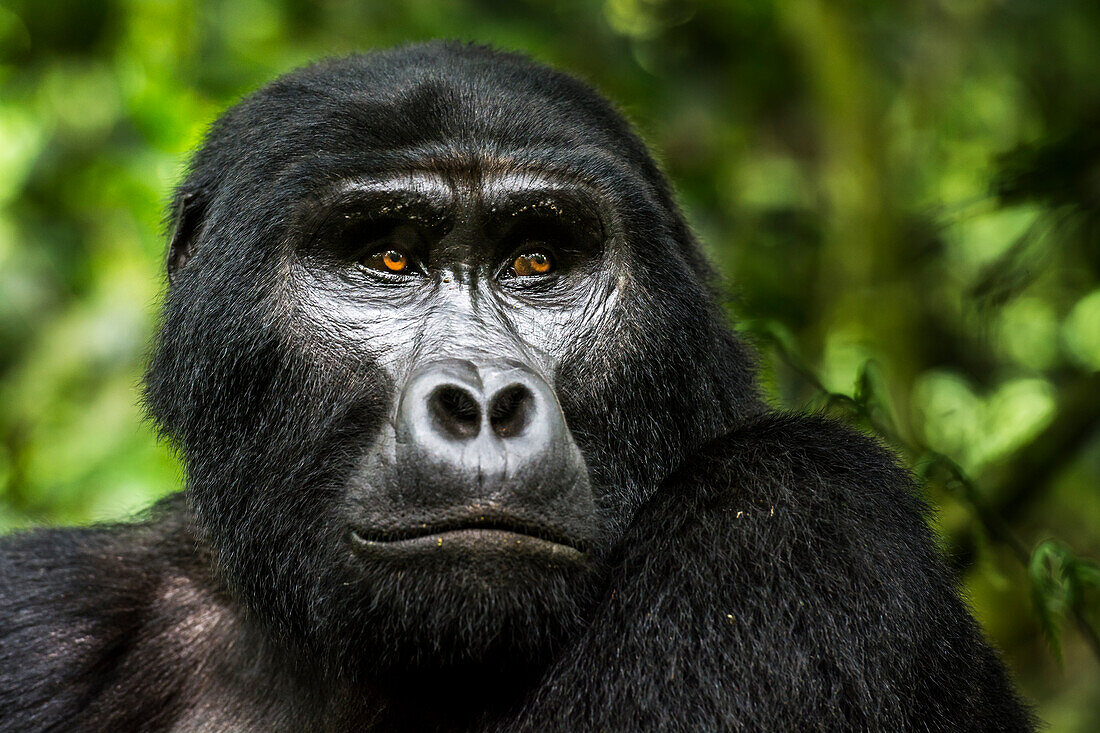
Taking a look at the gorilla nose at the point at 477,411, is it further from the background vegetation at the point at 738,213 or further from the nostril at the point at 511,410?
the background vegetation at the point at 738,213

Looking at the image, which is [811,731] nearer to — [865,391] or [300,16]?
[865,391]

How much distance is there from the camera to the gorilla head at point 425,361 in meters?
2.32

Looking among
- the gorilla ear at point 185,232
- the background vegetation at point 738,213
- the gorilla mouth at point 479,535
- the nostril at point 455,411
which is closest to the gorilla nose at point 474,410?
the nostril at point 455,411

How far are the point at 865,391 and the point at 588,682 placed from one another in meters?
1.36

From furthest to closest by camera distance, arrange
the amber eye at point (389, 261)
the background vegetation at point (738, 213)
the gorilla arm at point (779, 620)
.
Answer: the background vegetation at point (738, 213)
the amber eye at point (389, 261)
the gorilla arm at point (779, 620)

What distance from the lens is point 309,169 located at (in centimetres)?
275

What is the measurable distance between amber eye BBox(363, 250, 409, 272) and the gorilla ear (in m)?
0.73

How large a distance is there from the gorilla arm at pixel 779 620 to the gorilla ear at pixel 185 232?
1.61m

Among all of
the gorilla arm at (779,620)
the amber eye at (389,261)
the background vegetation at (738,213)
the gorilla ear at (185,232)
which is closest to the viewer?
the gorilla arm at (779,620)

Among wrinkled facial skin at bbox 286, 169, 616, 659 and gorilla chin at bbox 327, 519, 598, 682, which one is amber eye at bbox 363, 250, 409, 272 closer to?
wrinkled facial skin at bbox 286, 169, 616, 659

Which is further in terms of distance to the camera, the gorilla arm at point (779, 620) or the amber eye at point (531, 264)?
the amber eye at point (531, 264)

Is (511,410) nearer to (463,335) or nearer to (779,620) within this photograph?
(463,335)

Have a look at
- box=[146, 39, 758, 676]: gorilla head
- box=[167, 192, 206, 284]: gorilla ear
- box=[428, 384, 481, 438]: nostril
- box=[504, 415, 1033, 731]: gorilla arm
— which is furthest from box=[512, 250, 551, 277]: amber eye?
box=[167, 192, 206, 284]: gorilla ear

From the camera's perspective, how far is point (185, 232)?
323 cm
